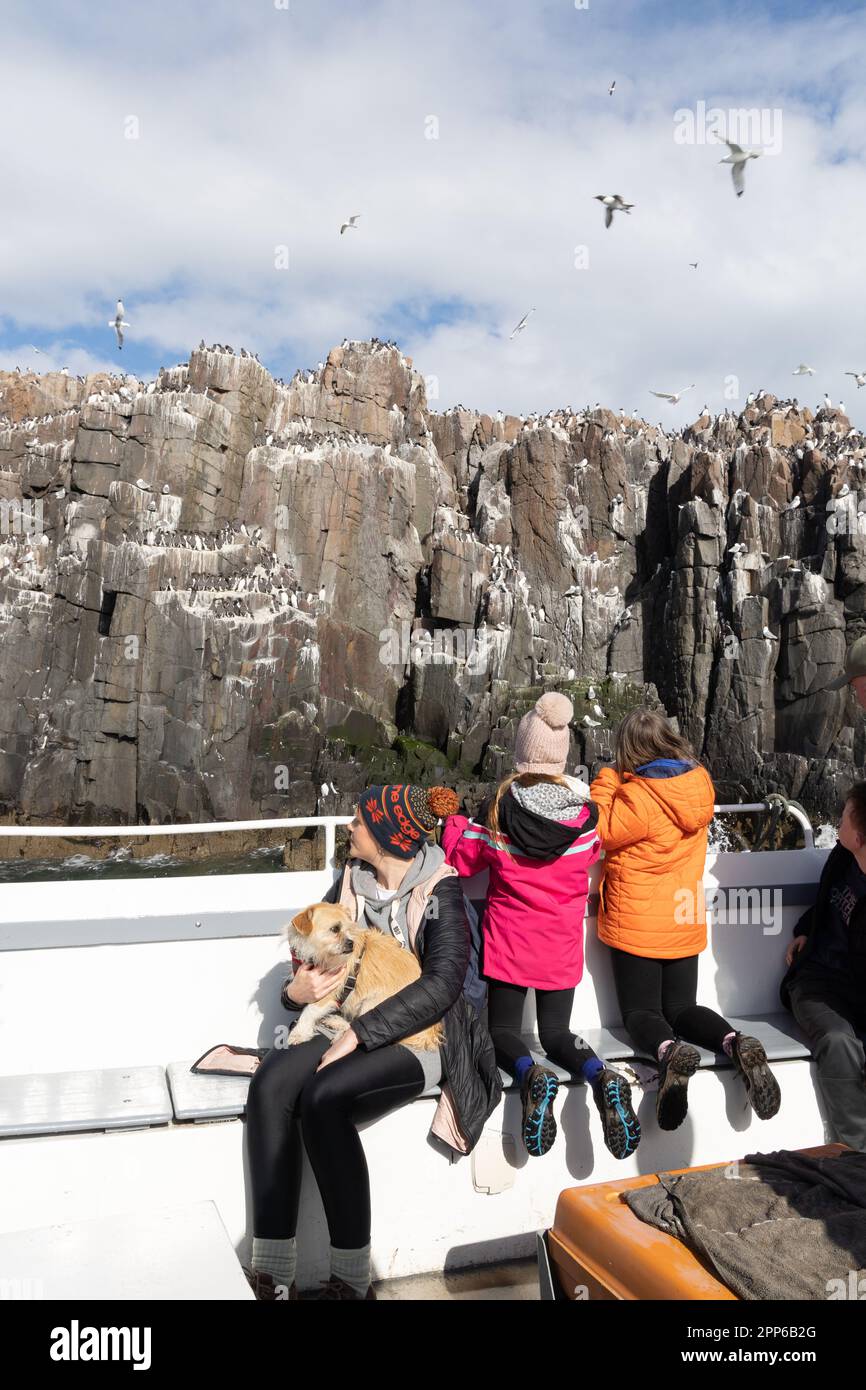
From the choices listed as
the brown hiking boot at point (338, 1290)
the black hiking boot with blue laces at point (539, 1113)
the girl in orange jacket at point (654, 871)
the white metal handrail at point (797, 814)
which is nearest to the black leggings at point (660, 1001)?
the girl in orange jacket at point (654, 871)

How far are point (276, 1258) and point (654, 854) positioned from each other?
164 cm

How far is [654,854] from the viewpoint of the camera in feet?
9.96

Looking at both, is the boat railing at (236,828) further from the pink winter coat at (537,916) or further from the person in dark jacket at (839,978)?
the pink winter coat at (537,916)

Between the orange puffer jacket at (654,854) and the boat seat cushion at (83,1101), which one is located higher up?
the orange puffer jacket at (654,854)

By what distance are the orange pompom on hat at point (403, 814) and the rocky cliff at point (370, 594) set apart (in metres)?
25.0

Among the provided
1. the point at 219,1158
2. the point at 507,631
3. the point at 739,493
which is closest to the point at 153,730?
the point at 507,631

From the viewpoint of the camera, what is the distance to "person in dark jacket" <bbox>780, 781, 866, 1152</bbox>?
110 inches

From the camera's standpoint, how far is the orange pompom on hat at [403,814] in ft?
8.69

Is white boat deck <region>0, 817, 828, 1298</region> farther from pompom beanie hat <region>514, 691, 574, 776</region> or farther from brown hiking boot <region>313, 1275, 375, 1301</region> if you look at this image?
pompom beanie hat <region>514, 691, 574, 776</region>

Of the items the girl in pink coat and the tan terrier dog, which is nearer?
the tan terrier dog

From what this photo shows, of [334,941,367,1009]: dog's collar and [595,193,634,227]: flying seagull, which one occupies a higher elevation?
[595,193,634,227]: flying seagull

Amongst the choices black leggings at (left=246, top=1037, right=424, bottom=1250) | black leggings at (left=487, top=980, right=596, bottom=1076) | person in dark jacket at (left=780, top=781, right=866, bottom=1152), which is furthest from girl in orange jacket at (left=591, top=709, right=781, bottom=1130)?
black leggings at (left=246, top=1037, right=424, bottom=1250)

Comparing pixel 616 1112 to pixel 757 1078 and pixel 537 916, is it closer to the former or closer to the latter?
pixel 757 1078

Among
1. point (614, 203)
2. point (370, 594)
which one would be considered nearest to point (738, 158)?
point (614, 203)
